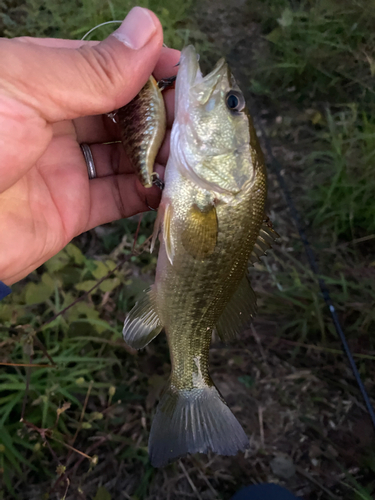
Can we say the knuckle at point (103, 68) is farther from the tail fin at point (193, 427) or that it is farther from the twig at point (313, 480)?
the twig at point (313, 480)

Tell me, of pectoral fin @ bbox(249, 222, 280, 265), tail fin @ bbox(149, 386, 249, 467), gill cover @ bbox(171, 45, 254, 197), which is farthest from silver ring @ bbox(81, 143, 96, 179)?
tail fin @ bbox(149, 386, 249, 467)

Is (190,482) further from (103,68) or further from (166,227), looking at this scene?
(103,68)

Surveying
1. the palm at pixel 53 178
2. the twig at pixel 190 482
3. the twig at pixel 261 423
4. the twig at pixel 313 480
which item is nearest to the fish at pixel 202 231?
the palm at pixel 53 178

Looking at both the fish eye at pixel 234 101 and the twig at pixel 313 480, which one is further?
the twig at pixel 313 480

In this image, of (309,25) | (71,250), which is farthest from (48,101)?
(309,25)

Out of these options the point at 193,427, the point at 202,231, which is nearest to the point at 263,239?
the point at 202,231
